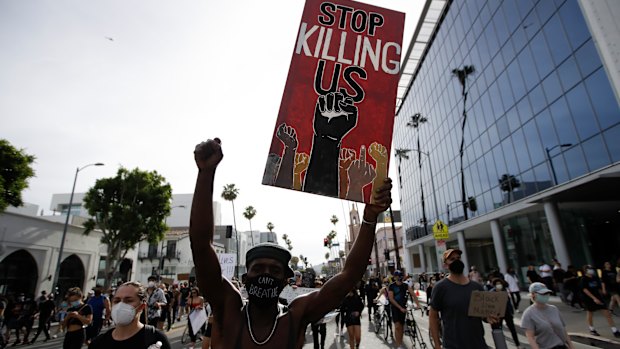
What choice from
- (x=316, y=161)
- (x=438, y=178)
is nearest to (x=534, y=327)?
(x=316, y=161)

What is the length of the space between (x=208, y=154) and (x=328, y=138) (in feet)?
3.12

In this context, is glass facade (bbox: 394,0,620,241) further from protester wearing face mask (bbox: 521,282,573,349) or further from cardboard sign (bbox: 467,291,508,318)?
cardboard sign (bbox: 467,291,508,318)

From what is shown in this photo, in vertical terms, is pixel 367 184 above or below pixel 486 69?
below

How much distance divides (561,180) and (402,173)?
93.4ft

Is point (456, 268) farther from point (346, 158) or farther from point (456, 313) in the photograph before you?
point (346, 158)

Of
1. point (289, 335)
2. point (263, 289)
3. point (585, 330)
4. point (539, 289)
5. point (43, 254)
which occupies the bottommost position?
point (585, 330)

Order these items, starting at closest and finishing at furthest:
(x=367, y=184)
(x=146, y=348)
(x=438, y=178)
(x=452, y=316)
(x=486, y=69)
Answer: (x=367, y=184)
(x=146, y=348)
(x=452, y=316)
(x=486, y=69)
(x=438, y=178)

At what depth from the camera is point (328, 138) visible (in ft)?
8.28

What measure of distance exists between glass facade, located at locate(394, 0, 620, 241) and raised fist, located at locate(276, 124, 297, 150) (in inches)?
612

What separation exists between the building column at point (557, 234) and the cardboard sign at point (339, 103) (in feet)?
57.8

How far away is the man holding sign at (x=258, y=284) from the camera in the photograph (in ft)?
6.22

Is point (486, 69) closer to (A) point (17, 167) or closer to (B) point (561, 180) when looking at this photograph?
(B) point (561, 180)

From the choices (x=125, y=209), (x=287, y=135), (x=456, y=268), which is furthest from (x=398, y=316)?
(x=125, y=209)

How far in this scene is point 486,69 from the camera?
22.0 metres
